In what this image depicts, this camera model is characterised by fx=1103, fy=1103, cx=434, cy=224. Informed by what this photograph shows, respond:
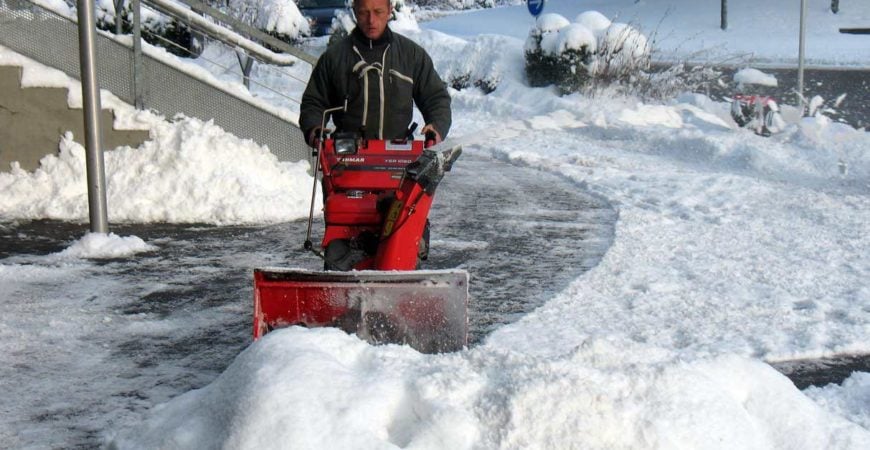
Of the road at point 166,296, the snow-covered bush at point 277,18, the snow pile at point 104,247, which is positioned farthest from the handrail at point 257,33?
the snow-covered bush at point 277,18

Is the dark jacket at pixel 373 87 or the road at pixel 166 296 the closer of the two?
the road at pixel 166 296

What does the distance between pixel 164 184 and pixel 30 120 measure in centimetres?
128

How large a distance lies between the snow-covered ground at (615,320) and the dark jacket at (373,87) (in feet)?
1.61

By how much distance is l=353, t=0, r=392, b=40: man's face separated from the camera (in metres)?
5.81

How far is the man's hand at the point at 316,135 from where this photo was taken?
572cm

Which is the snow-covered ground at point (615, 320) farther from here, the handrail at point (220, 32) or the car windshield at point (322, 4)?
the car windshield at point (322, 4)

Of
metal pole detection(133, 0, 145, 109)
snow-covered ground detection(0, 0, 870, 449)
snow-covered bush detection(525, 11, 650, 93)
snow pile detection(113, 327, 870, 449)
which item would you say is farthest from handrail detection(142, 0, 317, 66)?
snow-covered bush detection(525, 11, 650, 93)

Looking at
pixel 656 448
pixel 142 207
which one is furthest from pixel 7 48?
pixel 656 448

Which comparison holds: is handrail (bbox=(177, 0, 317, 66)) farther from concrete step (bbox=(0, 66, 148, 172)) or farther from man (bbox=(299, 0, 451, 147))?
man (bbox=(299, 0, 451, 147))

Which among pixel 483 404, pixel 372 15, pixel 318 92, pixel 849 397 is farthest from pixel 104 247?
pixel 849 397

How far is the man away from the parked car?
2176 cm

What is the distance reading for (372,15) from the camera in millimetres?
5828

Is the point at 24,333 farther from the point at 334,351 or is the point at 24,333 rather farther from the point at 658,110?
the point at 658,110

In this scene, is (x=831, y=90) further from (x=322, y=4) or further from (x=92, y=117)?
(x=92, y=117)
